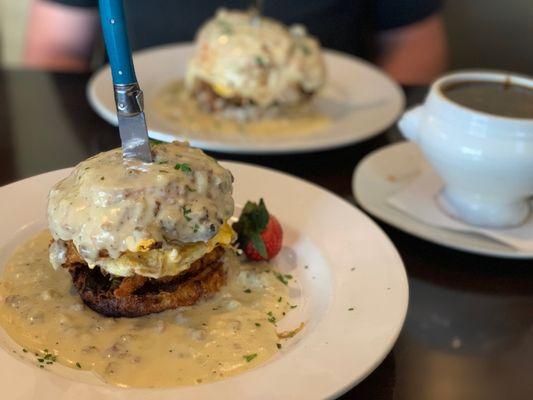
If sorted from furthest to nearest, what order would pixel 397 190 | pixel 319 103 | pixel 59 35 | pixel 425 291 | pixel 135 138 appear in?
pixel 59 35, pixel 319 103, pixel 397 190, pixel 425 291, pixel 135 138

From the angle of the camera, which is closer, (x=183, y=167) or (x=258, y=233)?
(x=183, y=167)

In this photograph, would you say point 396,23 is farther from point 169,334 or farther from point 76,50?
point 169,334

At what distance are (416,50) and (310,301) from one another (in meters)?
2.11

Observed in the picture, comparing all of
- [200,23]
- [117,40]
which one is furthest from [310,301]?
[200,23]

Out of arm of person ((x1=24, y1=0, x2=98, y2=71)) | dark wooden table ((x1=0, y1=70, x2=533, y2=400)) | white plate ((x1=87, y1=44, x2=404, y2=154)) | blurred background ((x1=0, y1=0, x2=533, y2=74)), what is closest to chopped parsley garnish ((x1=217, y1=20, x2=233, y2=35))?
white plate ((x1=87, y1=44, x2=404, y2=154))

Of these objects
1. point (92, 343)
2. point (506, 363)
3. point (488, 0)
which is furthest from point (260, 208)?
point (488, 0)

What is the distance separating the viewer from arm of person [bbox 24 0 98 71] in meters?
3.02

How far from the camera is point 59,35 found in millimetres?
3045

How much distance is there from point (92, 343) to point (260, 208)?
0.45m

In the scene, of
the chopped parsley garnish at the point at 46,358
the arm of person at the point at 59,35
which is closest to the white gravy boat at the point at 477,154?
the chopped parsley garnish at the point at 46,358

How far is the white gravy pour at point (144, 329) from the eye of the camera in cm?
117

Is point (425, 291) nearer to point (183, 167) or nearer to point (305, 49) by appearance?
point (183, 167)

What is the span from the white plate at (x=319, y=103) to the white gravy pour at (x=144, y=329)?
600 millimetres

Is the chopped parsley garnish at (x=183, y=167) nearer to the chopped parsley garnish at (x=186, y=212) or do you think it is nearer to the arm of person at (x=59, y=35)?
the chopped parsley garnish at (x=186, y=212)
